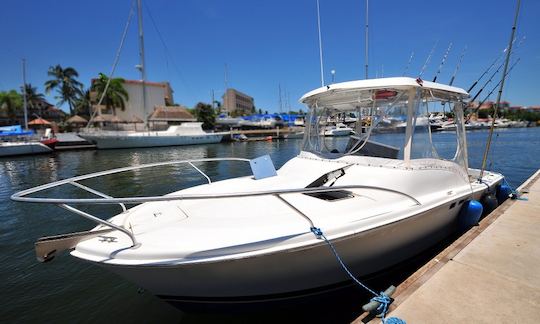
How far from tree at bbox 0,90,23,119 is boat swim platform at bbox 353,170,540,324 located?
7328 cm

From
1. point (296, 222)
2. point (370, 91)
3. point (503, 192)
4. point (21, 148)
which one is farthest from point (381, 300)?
point (21, 148)

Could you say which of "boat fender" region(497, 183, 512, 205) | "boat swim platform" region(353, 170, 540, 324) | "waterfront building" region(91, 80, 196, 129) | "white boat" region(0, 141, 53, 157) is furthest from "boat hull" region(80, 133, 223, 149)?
"boat swim platform" region(353, 170, 540, 324)

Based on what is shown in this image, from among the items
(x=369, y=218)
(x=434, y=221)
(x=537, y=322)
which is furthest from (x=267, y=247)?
(x=434, y=221)

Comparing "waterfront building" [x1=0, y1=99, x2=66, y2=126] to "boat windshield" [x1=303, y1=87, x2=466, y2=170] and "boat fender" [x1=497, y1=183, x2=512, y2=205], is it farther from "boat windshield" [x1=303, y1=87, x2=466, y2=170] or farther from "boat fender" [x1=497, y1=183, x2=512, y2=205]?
"boat fender" [x1=497, y1=183, x2=512, y2=205]

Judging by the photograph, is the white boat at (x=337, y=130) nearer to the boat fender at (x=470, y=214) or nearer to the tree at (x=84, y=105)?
the boat fender at (x=470, y=214)

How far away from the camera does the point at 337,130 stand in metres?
6.29

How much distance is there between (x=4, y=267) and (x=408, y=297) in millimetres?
6778

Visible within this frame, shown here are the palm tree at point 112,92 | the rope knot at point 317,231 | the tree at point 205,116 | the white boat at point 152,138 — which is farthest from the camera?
the tree at point 205,116

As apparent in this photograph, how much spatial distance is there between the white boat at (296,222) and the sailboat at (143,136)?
34329 millimetres

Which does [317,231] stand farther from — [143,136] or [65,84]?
[65,84]

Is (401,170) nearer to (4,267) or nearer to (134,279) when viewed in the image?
(134,279)

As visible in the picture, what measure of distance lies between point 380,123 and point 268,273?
3141mm

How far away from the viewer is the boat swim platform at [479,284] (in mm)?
2607

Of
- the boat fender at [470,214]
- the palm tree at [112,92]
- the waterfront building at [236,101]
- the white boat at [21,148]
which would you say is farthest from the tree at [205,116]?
the boat fender at [470,214]
